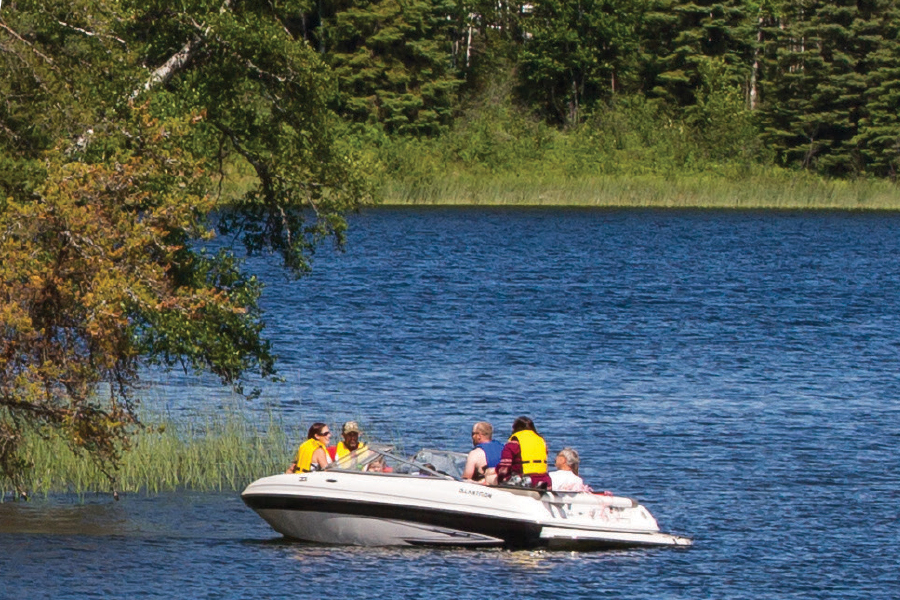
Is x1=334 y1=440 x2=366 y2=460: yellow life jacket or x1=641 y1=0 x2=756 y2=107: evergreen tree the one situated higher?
x1=641 y1=0 x2=756 y2=107: evergreen tree

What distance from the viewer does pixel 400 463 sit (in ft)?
61.7

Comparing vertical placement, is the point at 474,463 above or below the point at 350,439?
below

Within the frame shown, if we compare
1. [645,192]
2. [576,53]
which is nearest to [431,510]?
[645,192]

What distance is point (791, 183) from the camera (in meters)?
83.9

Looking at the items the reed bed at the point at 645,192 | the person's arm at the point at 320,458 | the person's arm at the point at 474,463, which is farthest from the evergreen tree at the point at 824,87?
the person's arm at the point at 320,458

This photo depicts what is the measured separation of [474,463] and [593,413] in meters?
10.3

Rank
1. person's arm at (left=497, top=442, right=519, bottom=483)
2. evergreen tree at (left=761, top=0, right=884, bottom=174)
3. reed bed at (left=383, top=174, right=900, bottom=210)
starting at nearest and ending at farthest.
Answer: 1. person's arm at (left=497, top=442, right=519, bottom=483)
2. reed bed at (left=383, top=174, right=900, bottom=210)
3. evergreen tree at (left=761, top=0, right=884, bottom=174)

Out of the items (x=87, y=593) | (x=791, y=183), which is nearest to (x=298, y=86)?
(x=87, y=593)

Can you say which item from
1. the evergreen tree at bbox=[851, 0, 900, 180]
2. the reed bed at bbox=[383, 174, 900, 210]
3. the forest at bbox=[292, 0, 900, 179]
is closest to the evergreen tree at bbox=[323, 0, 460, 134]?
the forest at bbox=[292, 0, 900, 179]

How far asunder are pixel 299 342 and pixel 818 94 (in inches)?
2302

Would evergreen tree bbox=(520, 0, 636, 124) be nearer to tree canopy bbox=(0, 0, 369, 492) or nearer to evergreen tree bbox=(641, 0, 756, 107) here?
evergreen tree bbox=(641, 0, 756, 107)

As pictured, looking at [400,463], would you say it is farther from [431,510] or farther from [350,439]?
[431,510]

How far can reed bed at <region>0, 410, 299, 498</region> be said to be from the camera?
20.9 metres

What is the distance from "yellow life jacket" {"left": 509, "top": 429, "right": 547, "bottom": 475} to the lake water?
989mm
